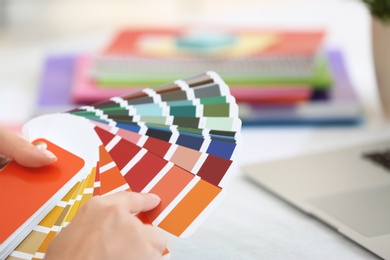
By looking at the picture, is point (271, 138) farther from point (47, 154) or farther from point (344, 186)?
point (47, 154)

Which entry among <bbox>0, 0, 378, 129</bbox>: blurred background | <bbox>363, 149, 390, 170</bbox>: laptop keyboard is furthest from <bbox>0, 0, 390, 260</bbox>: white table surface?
<bbox>363, 149, 390, 170</bbox>: laptop keyboard

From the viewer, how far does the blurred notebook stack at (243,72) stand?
1.34 m

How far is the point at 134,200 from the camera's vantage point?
2.50 feet

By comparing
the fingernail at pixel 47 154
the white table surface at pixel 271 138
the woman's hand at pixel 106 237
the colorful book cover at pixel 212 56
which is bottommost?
the white table surface at pixel 271 138

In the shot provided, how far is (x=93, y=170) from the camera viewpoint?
840mm

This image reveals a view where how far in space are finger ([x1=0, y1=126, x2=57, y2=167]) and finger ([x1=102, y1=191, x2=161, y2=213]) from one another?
0.37ft

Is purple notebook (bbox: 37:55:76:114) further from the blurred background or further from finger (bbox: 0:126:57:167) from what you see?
finger (bbox: 0:126:57:167)

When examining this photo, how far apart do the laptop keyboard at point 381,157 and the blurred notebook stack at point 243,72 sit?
0.62 ft

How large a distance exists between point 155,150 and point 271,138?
462 mm

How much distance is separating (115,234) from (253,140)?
0.58 meters

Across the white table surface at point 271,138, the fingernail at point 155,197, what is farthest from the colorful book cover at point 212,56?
the fingernail at point 155,197

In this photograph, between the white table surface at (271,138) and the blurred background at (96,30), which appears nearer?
the white table surface at (271,138)

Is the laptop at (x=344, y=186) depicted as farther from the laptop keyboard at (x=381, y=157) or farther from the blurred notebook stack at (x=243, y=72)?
the blurred notebook stack at (x=243, y=72)

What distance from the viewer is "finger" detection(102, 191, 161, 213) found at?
75cm
